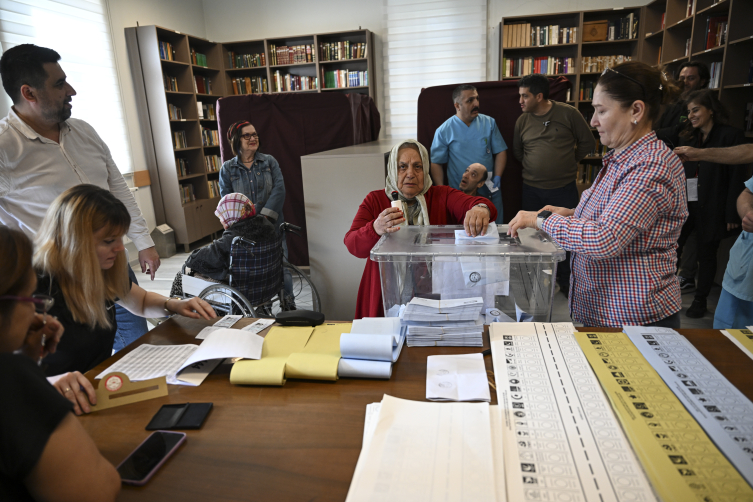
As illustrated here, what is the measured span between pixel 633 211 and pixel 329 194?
1793 mm

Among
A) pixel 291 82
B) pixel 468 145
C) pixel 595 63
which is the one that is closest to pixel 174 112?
pixel 291 82

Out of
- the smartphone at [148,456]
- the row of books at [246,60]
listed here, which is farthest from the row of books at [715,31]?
the row of books at [246,60]

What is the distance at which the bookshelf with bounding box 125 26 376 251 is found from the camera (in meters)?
5.22

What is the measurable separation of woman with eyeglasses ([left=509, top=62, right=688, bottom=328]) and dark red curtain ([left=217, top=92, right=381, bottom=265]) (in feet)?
10.2

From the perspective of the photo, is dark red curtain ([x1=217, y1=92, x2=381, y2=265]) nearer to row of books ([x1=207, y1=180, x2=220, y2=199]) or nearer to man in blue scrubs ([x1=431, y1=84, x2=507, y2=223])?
man in blue scrubs ([x1=431, y1=84, x2=507, y2=223])

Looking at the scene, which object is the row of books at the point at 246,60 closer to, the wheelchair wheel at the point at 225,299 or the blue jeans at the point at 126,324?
the wheelchair wheel at the point at 225,299

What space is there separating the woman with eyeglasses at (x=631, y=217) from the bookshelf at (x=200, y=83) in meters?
5.05

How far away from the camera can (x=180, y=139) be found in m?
5.68

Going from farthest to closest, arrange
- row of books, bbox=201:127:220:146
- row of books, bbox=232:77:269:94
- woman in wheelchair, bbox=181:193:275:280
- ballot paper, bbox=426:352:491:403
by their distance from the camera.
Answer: row of books, bbox=232:77:269:94 → row of books, bbox=201:127:220:146 → woman in wheelchair, bbox=181:193:275:280 → ballot paper, bbox=426:352:491:403

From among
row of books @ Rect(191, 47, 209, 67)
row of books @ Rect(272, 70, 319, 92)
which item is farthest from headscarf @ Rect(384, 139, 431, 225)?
row of books @ Rect(191, 47, 209, 67)

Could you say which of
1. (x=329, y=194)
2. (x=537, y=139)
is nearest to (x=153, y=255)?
(x=329, y=194)

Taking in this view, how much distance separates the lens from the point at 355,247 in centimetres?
175

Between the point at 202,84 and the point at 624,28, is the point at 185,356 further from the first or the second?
the point at 624,28

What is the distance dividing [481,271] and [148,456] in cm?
84
